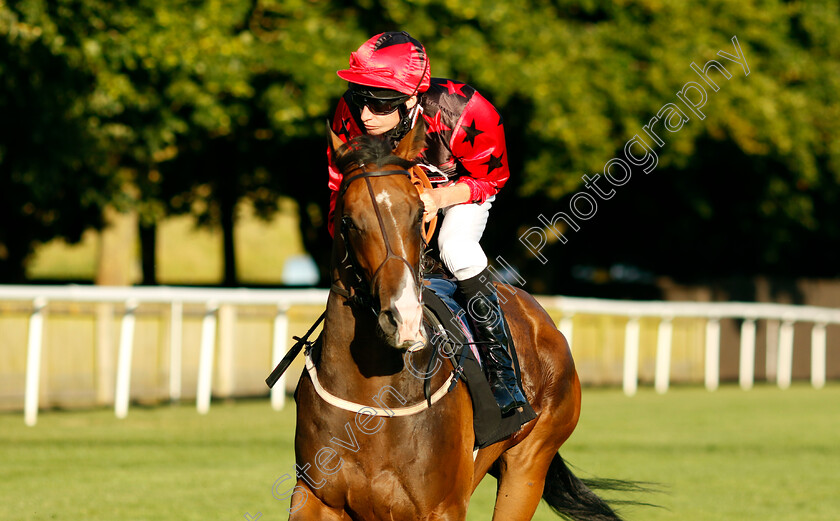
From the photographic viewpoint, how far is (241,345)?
14.0 m

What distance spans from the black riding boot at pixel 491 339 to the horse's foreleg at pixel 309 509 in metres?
0.88

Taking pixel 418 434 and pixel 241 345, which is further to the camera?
pixel 241 345

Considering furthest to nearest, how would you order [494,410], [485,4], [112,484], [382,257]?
[485,4], [112,484], [494,410], [382,257]

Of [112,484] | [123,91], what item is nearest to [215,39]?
[123,91]

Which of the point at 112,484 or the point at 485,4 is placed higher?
the point at 485,4

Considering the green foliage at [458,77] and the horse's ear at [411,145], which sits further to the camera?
the green foliage at [458,77]

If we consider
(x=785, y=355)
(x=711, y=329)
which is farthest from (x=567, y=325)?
(x=785, y=355)

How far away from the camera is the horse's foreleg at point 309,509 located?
13.1 ft

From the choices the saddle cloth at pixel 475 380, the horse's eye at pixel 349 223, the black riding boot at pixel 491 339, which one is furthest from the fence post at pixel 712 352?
the horse's eye at pixel 349 223

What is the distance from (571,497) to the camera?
5711mm

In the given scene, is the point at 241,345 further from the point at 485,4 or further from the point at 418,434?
the point at 418,434

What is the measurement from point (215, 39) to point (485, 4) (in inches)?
152

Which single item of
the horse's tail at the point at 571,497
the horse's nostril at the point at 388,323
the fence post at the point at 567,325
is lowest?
the fence post at the point at 567,325

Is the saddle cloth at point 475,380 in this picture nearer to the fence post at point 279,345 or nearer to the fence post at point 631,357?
the fence post at point 279,345
